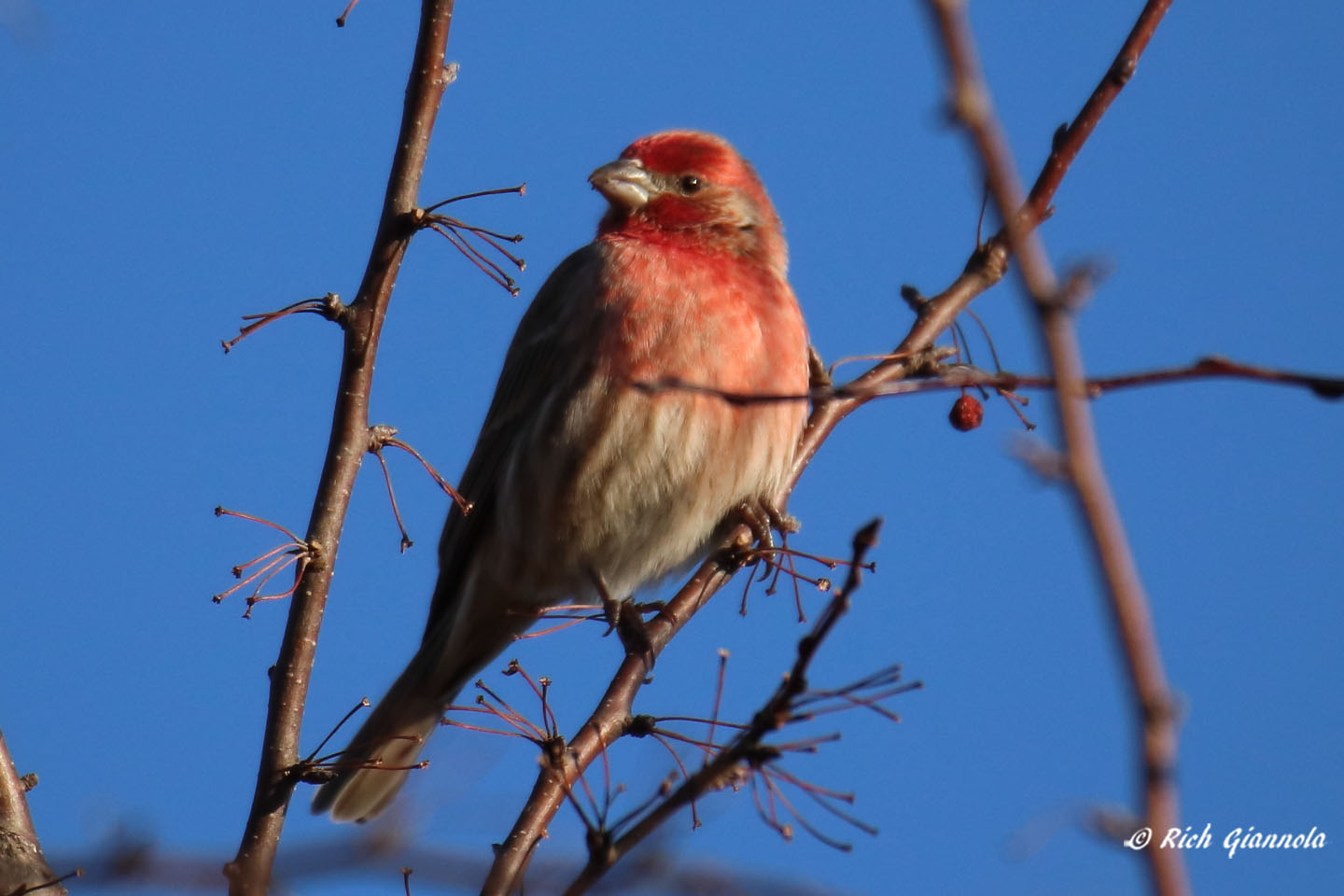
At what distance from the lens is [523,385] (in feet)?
22.8

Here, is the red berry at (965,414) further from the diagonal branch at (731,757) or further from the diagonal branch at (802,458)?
the diagonal branch at (731,757)

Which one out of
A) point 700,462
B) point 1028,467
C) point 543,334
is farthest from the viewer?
point 543,334

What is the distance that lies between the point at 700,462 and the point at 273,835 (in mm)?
2705

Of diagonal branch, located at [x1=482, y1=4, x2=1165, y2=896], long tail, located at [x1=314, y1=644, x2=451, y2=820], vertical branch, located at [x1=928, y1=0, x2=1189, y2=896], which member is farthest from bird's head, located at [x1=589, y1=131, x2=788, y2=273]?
vertical branch, located at [x1=928, y1=0, x2=1189, y2=896]

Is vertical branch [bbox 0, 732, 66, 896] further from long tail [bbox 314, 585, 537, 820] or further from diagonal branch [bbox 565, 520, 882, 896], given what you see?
long tail [bbox 314, 585, 537, 820]

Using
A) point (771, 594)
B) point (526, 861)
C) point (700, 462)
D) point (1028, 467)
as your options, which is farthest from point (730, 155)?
point (1028, 467)

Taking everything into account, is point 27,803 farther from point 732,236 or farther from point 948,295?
point 732,236

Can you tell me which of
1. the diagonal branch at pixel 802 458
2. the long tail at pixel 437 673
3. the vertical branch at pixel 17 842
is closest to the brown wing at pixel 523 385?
the long tail at pixel 437 673

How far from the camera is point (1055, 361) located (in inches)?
60.8

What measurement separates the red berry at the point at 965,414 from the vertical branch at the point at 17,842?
11.9ft

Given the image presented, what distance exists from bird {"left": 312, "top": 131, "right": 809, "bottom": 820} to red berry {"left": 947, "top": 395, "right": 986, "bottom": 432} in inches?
28.3

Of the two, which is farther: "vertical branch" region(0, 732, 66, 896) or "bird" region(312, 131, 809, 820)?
"bird" region(312, 131, 809, 820)

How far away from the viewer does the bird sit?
20.8ft

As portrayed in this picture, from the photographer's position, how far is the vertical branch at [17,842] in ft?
13.3
